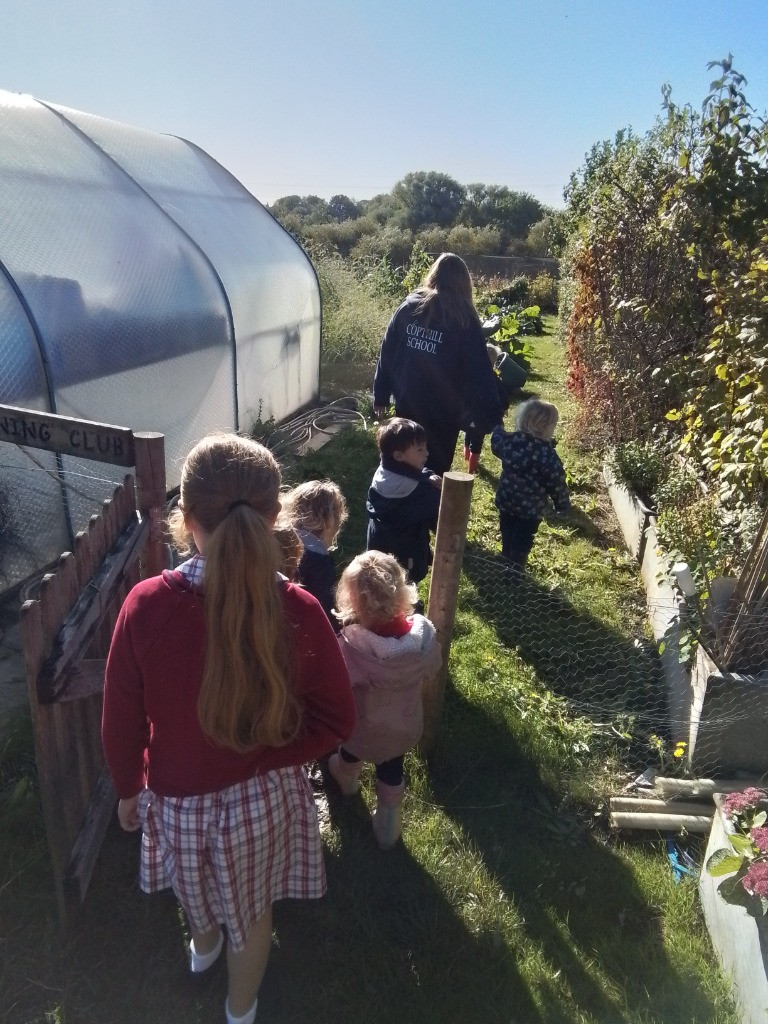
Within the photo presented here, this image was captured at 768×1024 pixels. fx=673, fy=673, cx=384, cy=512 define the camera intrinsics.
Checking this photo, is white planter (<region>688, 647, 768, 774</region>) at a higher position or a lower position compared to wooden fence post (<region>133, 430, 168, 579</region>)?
lower

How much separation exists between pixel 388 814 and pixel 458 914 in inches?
15.7

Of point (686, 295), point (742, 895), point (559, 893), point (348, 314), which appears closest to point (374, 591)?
point (559, 893)

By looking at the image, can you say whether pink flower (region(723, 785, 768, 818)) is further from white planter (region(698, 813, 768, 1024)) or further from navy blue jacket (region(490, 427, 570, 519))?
navy blue jacket (region(490, 427, 570, 519))

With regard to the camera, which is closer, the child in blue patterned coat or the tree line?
the child in blue patterned coat

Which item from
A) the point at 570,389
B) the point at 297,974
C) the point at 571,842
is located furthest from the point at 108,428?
the point at 570,389

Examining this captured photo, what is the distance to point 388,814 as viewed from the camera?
8.18 feet

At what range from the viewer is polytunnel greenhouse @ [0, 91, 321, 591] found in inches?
151

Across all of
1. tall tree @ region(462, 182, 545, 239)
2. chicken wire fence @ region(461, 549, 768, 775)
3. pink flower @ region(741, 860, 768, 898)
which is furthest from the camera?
tall tree @ region(462, 182, 545, 239)

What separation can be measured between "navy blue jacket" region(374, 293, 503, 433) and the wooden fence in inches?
79.5

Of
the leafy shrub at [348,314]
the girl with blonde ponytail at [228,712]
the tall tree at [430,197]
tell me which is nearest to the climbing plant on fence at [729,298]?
the girl with blonde ponytail at [228,712]

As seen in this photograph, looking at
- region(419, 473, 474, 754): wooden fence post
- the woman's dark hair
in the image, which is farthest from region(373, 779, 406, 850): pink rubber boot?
the woman's dark hair

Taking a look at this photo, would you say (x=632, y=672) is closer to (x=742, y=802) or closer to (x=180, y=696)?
(x=742, y=802)

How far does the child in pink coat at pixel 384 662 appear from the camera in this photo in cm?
223

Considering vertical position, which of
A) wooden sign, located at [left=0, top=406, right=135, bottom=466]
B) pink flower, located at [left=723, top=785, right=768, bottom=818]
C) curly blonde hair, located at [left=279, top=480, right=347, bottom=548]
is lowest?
pink flower, located at [left=723, top=785, right=768, bottom=818]
